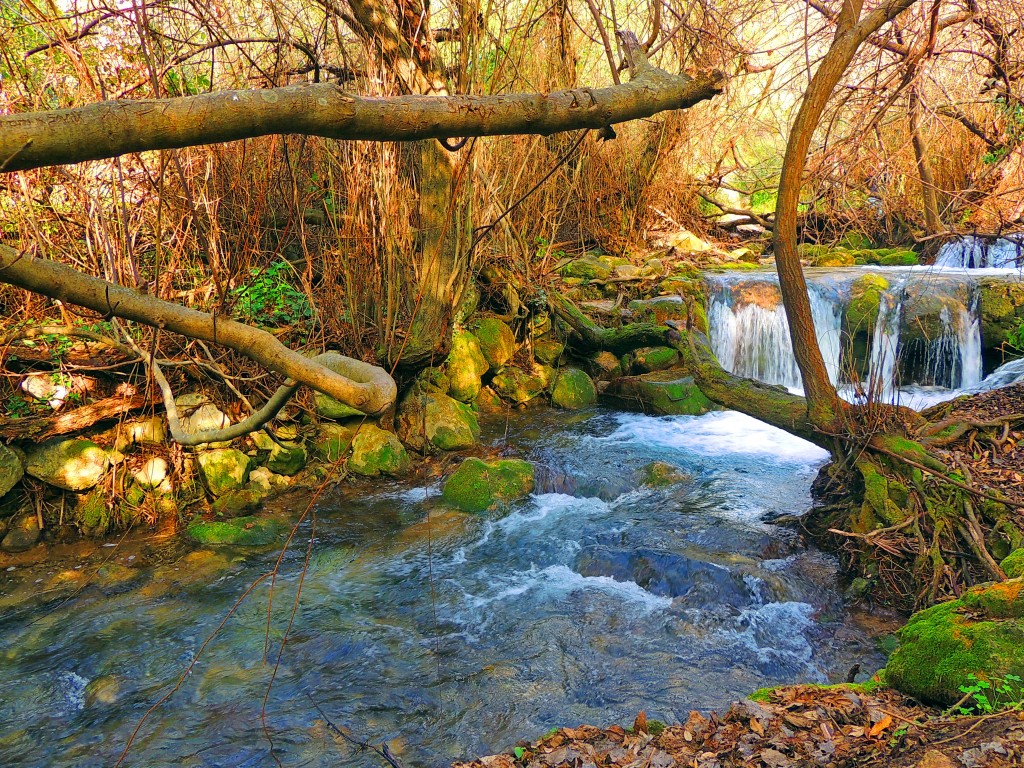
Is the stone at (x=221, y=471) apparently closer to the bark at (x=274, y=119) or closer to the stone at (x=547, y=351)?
the stone at (x=547, y=351)

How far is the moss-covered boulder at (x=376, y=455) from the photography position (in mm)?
7109

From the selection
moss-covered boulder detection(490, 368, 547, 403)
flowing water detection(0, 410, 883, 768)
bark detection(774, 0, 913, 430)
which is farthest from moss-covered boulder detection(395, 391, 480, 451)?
bark detection(774, 0, 913, 430)

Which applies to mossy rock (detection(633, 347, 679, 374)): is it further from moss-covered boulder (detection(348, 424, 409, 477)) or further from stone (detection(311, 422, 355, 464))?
stone (detection(311, 422, 355, 464))

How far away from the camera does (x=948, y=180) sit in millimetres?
11344

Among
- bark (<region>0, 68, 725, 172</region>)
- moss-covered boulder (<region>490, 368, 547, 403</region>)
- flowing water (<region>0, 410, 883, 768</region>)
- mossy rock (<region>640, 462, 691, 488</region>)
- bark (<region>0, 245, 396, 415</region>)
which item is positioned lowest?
flowing water (<region>0, 410, 883, 768</region>)

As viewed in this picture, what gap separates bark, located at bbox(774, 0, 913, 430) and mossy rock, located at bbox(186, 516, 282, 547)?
177 inches

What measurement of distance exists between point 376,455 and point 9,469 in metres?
3.03

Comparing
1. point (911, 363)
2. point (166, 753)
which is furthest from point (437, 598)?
point (911, 363)

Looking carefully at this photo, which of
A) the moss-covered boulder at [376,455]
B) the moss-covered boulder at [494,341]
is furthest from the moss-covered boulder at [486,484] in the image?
the moss-covered boulder at [494,341]

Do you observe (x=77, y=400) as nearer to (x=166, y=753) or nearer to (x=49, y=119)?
(x=166, y=753)

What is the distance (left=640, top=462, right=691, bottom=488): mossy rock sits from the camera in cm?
711

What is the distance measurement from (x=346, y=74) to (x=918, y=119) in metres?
4.81

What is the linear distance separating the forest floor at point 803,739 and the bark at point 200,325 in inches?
76.6

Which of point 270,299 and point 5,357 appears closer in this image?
point 5,357
